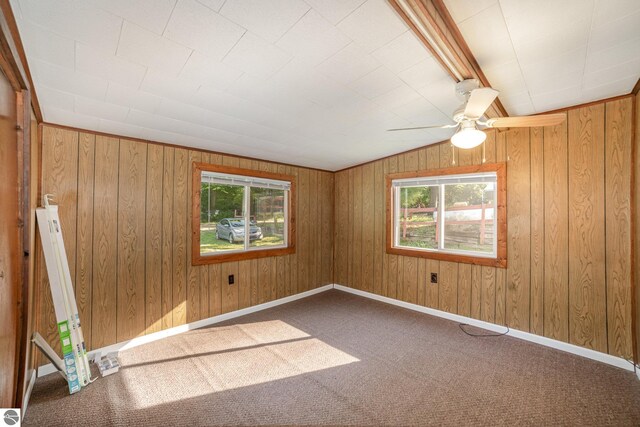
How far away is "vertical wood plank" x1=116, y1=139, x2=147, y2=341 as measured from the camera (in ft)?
9.16

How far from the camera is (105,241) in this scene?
2.70m

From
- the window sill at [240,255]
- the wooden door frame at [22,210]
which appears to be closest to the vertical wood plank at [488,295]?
the window sill at [240,255]

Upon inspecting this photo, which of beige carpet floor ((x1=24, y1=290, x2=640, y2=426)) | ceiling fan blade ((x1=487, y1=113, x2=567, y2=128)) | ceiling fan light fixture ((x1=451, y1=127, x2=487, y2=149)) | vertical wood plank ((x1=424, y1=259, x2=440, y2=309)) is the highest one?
ceiling fan blade ((x1=487, y1=113, x2=567, y2=128))

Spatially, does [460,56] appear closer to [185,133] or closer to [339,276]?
[185,133]

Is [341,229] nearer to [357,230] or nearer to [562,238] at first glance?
[357,230]

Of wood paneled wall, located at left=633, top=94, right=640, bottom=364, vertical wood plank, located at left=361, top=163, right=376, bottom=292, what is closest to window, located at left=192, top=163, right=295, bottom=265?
vertical wood plank, located at left=361, top=163, right=376, bottom=292

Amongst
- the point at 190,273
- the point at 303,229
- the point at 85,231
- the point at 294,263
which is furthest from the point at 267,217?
the point at 85,231

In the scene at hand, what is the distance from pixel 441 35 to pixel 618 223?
8.54ft

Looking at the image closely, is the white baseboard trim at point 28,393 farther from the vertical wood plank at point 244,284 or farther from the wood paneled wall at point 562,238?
the wood paneled wall at point 562,238

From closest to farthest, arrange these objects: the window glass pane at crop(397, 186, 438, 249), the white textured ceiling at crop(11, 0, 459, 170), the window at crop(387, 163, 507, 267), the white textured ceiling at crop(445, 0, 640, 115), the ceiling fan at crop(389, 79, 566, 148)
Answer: the white textured ceiling at crop(11, 0, 459, 170)
the white textured ceiling at crop(445, 0, 640, 115)
the ceiling fan at crop(389, 79, 566, 148)
the window at crop(387, 163, 507, 267)
the window glass pane at crop(397, 186, 438, 249)

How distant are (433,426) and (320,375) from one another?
3.11 ft

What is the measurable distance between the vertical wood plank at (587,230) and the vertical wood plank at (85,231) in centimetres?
478

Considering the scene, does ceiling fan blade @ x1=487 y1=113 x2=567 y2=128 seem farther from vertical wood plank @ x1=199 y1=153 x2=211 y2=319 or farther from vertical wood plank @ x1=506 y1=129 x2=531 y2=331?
vertical wood plank @ x1=199 y1=153 x2=211 y2=319

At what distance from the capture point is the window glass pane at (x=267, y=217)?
4102 millimetres
